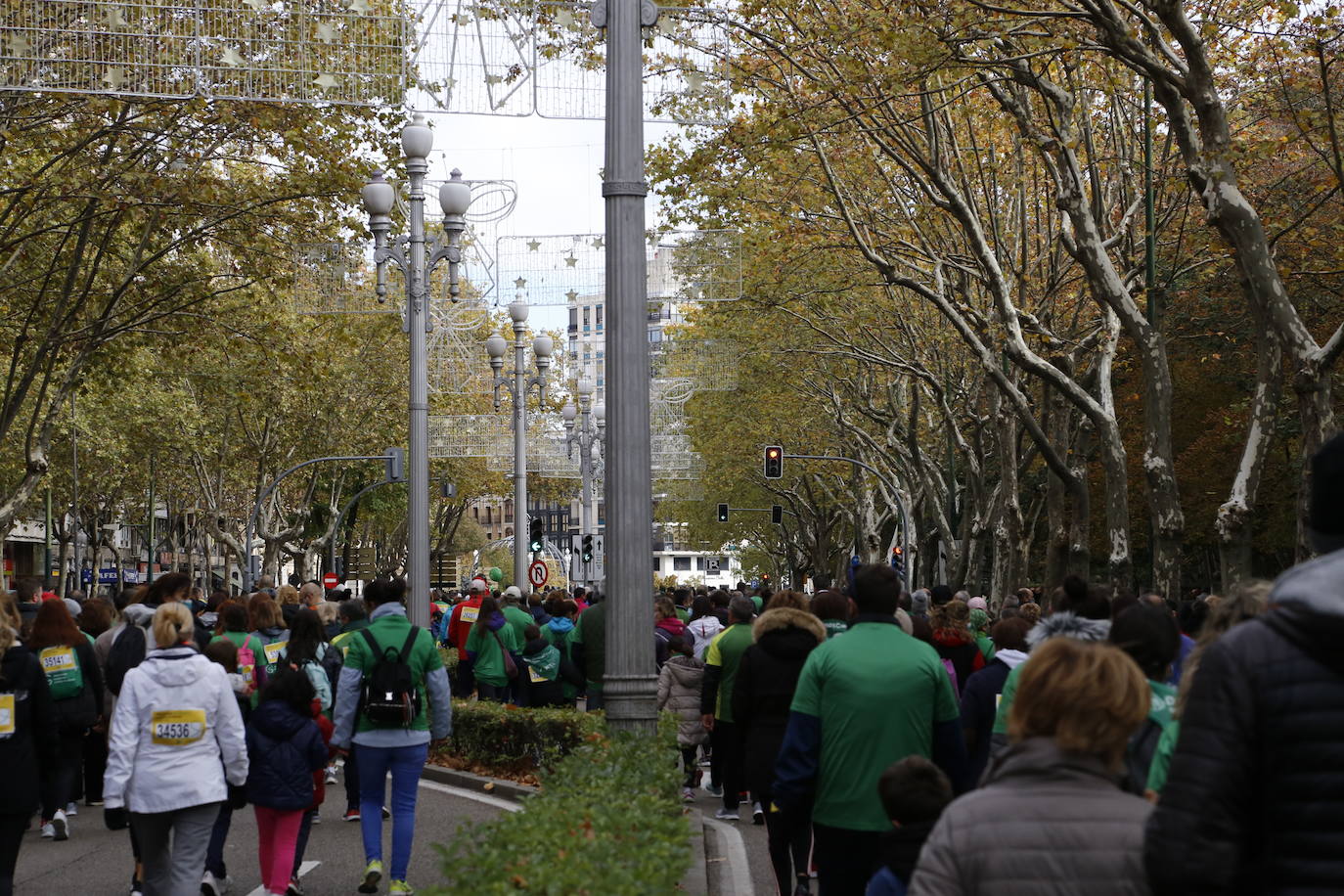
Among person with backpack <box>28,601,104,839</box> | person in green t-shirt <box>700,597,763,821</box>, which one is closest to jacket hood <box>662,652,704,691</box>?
person in green t-shirt <box>700,597,763,821</box>

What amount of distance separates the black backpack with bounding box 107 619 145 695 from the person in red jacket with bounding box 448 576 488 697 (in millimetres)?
5914

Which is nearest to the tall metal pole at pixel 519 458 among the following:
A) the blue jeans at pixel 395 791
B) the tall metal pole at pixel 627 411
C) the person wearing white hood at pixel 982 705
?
the tall metal pole at pixel 627 411

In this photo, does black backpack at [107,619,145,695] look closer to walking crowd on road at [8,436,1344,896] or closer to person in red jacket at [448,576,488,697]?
walking crowd on road at [8,436,1344,896]

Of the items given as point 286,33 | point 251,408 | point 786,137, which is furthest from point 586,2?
point 251,408

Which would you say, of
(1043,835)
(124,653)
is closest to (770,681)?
(124,653)

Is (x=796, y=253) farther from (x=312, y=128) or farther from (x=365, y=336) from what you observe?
(x=365, y=336)

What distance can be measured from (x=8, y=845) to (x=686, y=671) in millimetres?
6548

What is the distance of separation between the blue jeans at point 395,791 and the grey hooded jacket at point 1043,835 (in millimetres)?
5949

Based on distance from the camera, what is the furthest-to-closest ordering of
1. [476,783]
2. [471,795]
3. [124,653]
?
[476,783], [471,795], [124,653]

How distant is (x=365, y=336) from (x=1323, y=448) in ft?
143

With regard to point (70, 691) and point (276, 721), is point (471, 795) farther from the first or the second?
point (276, 721)

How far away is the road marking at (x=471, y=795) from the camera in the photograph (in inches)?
538

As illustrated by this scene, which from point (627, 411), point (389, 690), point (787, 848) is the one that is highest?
point (627, 411)

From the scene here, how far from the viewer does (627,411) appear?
9.32 meters
